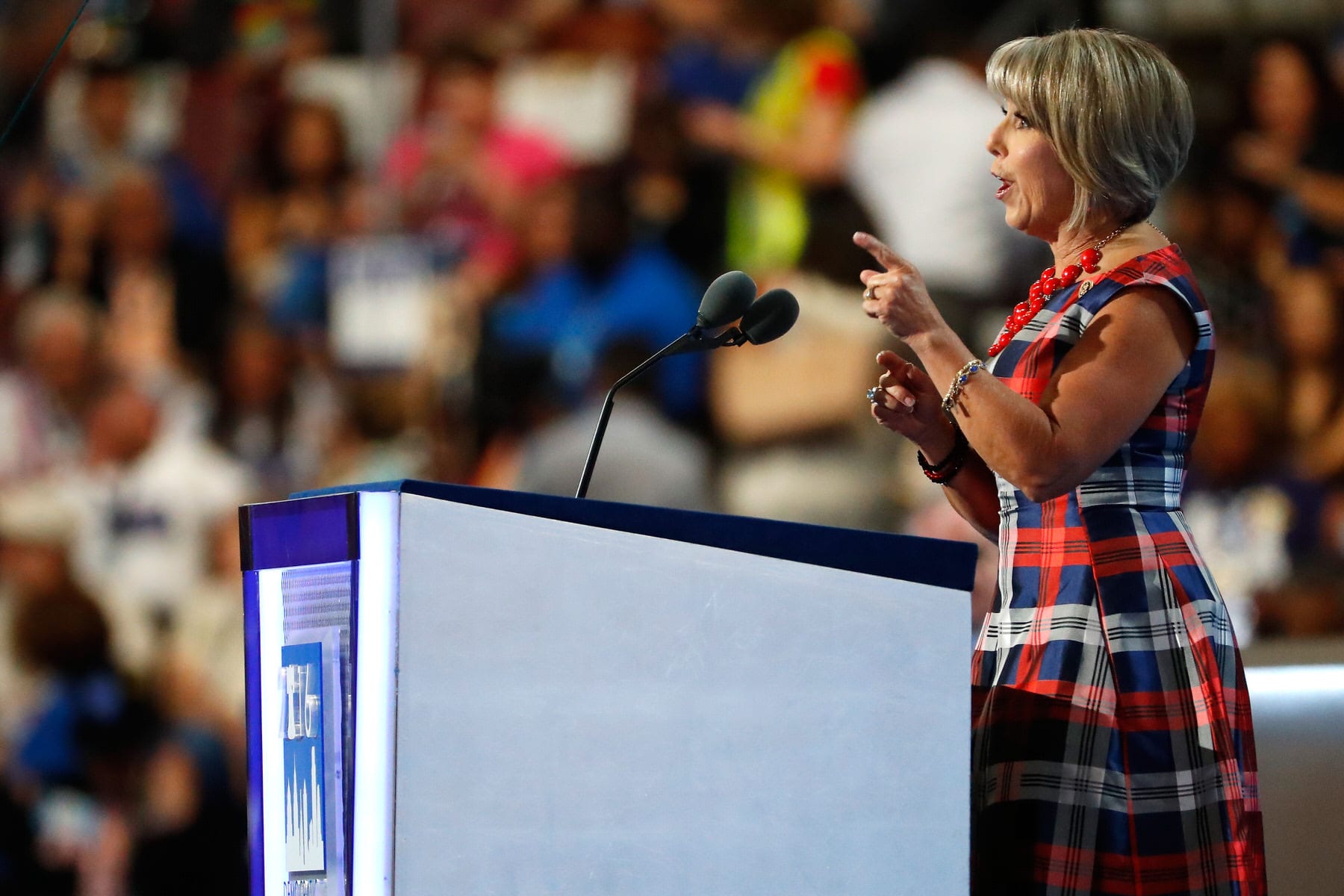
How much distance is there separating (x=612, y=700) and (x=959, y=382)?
412 mm

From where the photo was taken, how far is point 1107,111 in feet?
4.13

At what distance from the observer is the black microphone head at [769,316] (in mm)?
1342

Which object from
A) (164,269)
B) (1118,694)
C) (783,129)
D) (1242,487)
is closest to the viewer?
(1118,694)

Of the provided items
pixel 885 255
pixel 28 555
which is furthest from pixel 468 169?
pixel 885 255

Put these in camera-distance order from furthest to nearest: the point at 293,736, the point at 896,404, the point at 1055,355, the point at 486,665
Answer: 1. the point at 896,404
2. the point at 1055,355
3. the point at 293,736
4. the point at 486,665

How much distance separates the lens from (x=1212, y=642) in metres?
1.20

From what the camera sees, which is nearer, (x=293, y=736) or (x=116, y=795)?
(x=293, y=736)

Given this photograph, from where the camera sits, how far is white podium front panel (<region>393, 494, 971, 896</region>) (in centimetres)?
99

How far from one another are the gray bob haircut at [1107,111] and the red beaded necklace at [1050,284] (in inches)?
1.3

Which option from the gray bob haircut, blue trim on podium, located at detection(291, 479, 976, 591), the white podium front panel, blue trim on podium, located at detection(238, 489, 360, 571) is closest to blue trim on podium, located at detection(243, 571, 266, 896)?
blue trim on podium, located at detection(238, 489, 360, 571)

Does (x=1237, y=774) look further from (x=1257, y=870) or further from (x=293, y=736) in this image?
(x=293, y=736)

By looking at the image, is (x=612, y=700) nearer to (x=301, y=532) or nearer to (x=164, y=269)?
(x=301, y=532)

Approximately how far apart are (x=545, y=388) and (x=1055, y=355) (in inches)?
101

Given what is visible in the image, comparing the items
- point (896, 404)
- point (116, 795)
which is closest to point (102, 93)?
point (116, 795)
